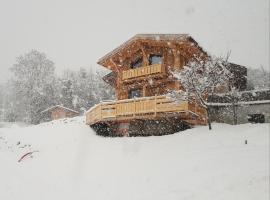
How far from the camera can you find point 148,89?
30219mm

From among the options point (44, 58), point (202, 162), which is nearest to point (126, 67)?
point (202, 162)

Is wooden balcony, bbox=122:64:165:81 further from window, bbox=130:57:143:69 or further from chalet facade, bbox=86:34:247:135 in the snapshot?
window, bbox=130:57:143:69

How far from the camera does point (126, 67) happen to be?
3192cm

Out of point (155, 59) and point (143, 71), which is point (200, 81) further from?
point (155, 59)

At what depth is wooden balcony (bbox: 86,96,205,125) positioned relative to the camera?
2412 cm

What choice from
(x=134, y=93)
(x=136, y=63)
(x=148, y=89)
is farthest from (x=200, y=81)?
(x=136, y=63)

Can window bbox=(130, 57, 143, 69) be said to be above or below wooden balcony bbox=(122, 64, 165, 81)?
above

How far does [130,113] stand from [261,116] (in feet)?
29.0

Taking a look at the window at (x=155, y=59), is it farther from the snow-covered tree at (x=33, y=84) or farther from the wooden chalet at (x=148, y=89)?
the snow-covered tree at (x=33, y=84)

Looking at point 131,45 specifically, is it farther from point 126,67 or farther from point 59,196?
point 59,196

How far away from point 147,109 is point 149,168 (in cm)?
695

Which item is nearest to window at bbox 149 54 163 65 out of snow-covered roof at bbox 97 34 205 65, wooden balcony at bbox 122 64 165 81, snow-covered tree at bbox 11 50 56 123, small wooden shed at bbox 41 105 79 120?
wooden balcony at bbox 122 64 165 81

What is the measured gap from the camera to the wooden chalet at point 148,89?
25.1 meters

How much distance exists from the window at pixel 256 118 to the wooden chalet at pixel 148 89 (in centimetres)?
333
